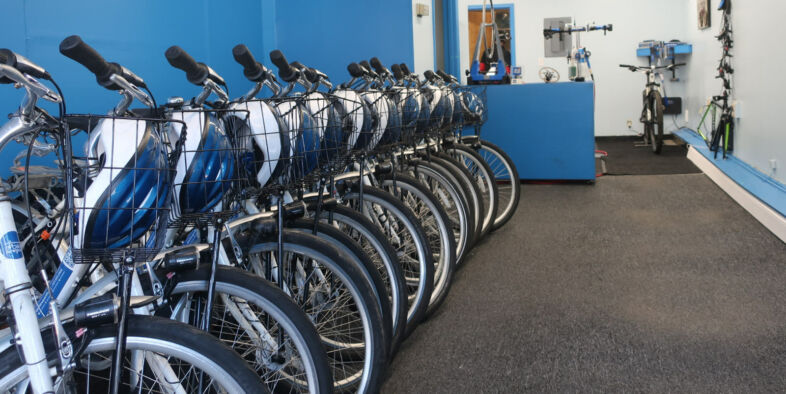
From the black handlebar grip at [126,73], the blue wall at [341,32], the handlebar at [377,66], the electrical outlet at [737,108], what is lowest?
the electrical outlet at [737,108]

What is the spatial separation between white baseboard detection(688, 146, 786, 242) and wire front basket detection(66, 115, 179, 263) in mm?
3409

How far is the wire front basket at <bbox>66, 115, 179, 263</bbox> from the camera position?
1092mm

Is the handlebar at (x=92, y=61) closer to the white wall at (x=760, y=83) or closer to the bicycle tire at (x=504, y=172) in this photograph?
the bicycle tire at (x=504, y=172)

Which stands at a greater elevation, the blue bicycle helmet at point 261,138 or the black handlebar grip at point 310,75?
the black handlebar grip at point 310,75

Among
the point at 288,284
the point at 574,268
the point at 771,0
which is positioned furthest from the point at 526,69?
the point at 288,284

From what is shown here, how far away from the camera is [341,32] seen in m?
3.98

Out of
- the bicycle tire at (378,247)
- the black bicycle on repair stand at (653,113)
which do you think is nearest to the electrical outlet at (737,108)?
the black bicycle on repair stand at (653,113)

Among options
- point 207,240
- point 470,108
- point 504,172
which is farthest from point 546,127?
point 207,240

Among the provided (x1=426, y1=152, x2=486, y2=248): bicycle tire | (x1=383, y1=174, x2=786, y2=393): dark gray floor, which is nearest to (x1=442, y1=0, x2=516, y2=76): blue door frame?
(x1=383, y1=174, x2=786, y2=393): dark gray floor

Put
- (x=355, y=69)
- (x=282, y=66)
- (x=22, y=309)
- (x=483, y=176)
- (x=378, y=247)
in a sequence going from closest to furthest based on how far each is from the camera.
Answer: (x=22, y=309), (x=282, y=66), (x=378, y=247), (x=355, y=69), (x=483, y=176)

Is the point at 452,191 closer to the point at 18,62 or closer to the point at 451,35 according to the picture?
the point at 18,62

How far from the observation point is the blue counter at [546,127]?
557 cm

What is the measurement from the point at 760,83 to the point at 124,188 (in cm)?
493

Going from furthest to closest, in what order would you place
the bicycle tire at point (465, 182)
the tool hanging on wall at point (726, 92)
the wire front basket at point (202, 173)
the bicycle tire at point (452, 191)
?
the tool hanging on wall at point (726, 92) < the bicycle tire at point (465, 182) < the bicycle tire at point (452, 191) < the wire front basket at point (202, 173)
